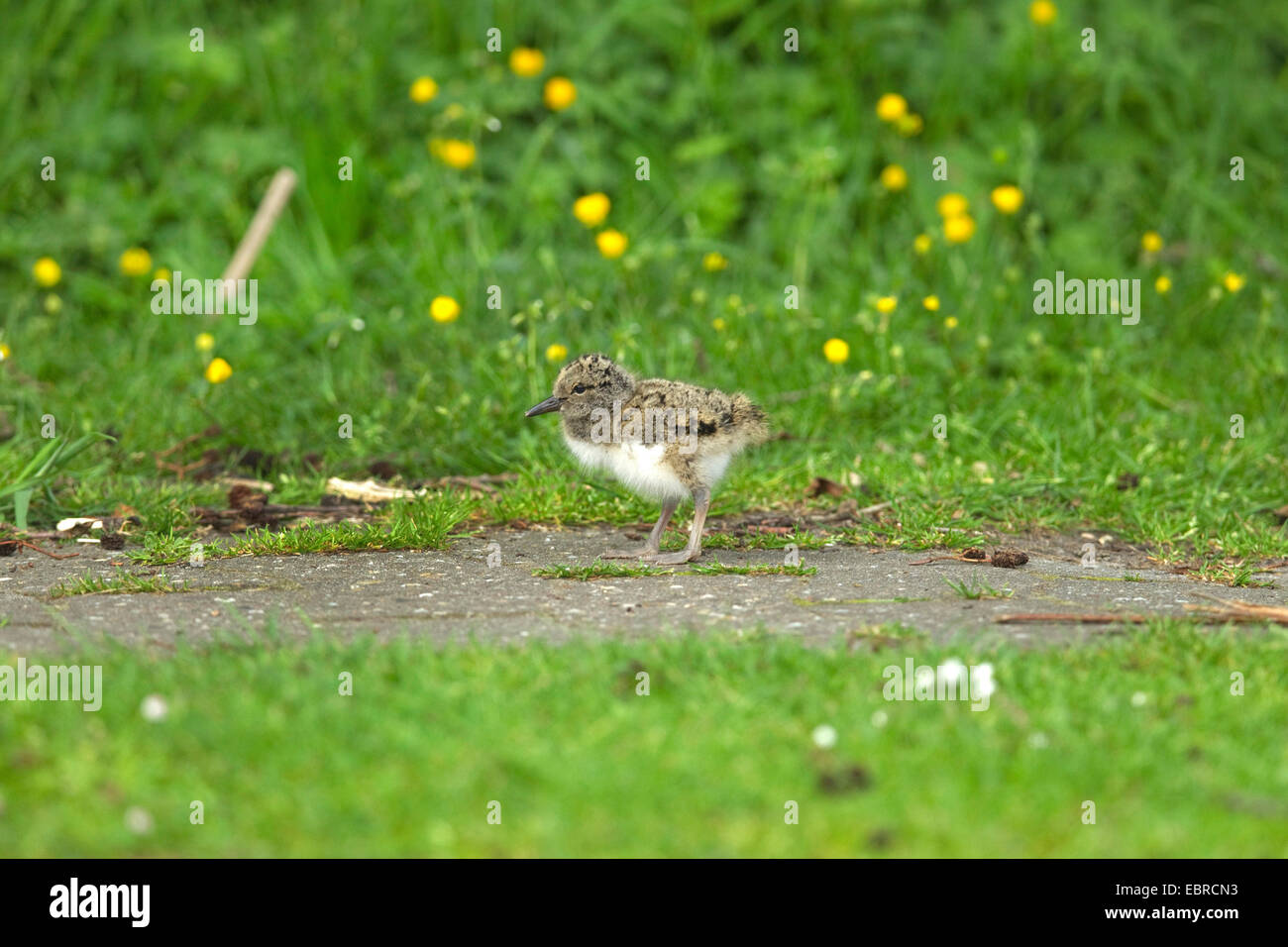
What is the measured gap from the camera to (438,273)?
8492mm

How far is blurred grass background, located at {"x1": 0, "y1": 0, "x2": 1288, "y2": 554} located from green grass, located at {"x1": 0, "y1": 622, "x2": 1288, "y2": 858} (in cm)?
228

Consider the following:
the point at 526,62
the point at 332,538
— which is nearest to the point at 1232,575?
the point at 332,538

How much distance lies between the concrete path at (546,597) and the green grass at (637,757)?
385 millimetres

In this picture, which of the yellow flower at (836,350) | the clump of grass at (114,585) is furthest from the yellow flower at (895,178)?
the clump of grass at (114,585)

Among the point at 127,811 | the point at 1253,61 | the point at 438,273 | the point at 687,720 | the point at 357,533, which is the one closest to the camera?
the point at 127,811

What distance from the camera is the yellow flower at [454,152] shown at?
28.4 ft

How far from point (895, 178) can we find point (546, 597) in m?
5.07

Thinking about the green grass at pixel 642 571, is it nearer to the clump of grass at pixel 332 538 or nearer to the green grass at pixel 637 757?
the clump of grass at pixel 332 538

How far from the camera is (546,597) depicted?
16.8 ft

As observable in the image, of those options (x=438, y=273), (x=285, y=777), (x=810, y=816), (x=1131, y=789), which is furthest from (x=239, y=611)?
(x=438, y=273)

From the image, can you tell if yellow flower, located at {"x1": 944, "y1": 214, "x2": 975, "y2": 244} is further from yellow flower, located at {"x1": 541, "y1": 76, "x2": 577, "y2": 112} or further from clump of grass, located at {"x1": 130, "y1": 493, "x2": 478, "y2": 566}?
clump of grass, located at {"x1": 130, "y1": 493, "x2": 478, "y2": 566}
